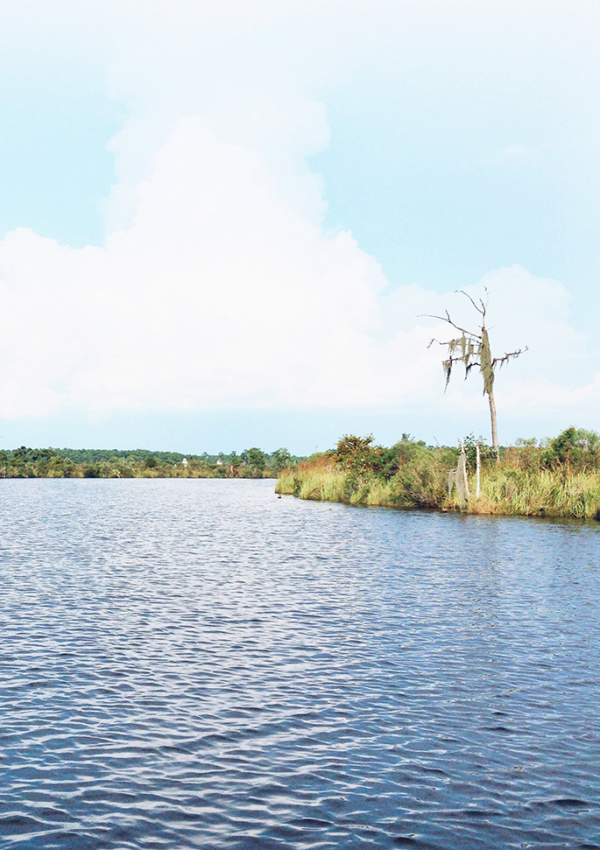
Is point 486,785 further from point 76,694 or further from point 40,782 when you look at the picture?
point 76,694

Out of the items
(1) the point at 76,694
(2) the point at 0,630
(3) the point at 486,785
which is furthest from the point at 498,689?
(2) the point at 0,630

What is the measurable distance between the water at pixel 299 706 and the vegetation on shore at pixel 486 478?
18.4 m

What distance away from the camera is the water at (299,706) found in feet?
22.1

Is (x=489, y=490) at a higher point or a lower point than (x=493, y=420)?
lower

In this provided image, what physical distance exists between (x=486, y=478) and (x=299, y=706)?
1349 inches

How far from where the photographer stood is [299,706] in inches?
384

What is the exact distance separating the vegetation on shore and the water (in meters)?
18.4

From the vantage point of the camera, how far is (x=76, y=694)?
33.2 feet

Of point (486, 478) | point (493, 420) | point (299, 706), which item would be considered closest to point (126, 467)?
point (493, 420)

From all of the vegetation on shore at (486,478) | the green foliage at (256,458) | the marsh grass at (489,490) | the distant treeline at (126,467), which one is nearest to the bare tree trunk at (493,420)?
the vegetation on shore at (486,478)

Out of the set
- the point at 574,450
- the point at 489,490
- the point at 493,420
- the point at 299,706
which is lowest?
the point at 299,706

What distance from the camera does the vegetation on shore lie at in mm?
39219

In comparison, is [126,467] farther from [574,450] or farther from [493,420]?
[574,450]

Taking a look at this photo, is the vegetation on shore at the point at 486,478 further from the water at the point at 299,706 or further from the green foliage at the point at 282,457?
the green foliage at the point at 282,457
